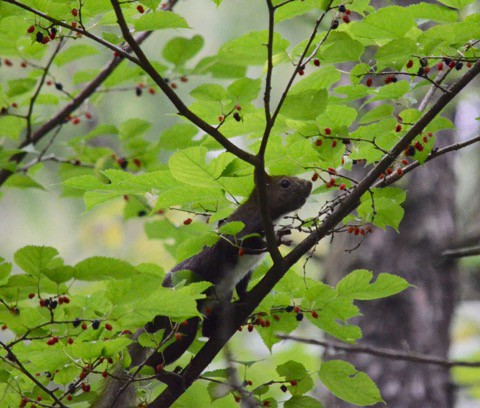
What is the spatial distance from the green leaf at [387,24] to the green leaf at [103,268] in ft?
3.41

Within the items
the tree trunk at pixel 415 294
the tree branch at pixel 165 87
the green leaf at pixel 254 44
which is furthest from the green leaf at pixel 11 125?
the tree trunk at pixel 415 294

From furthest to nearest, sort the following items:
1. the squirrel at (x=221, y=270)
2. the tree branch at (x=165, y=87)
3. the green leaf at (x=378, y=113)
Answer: the squirrel at (x=221, y=270), the green leaf at (x=378, y=113), the tree branch at (x=165, y=87)

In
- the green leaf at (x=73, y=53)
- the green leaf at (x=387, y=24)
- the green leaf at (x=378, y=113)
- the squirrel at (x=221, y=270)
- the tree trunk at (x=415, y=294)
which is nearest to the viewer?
the green leaf at (x=387, y=24)

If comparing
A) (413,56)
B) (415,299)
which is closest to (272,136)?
(413,56)

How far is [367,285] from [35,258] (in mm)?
1115

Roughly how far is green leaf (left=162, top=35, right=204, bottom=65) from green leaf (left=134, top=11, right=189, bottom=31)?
1.15 m

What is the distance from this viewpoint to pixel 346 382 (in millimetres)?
2523

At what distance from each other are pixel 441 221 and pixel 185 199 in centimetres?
305

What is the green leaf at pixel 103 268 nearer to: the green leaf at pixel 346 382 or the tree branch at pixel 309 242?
the tree branch at pixel 309 242

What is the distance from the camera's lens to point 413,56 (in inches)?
90.0

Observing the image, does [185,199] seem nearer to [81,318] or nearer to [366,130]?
[81,318]

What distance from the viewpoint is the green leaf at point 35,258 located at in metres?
2.16

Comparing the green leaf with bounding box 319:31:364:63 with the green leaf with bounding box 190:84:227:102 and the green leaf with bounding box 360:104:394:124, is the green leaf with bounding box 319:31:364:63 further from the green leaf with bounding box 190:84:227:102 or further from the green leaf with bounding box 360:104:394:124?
the green leaf with bounding box 190:84:227:102

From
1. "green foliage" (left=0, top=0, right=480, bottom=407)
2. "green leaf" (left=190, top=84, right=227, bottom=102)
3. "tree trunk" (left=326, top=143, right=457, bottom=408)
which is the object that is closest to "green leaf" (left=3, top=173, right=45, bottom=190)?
"green foliage" (left=0, top=0, right=480, bottom=407)
